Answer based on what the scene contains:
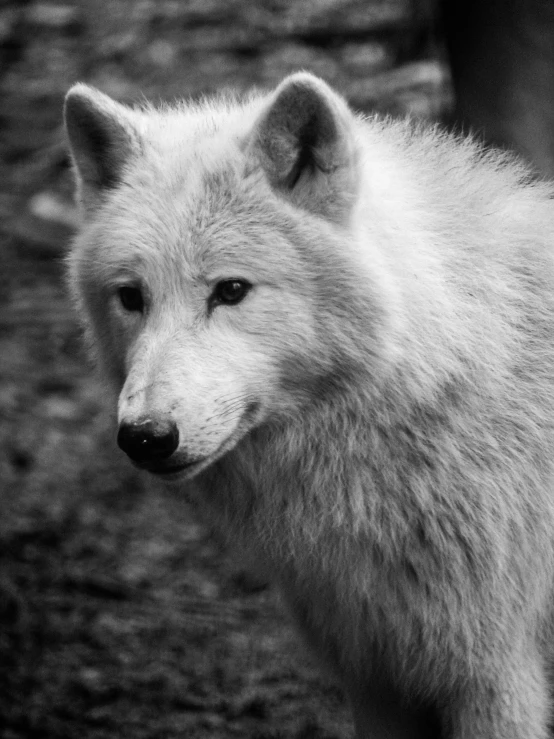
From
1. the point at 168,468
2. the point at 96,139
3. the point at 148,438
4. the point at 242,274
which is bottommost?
the point at 168,468

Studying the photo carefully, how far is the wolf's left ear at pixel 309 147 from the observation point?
330 centimetres

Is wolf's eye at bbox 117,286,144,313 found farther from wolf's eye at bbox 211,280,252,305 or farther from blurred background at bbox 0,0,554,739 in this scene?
blurred background at bbox 0,0,554,739

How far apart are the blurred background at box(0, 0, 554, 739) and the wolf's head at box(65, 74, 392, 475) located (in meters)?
1.33

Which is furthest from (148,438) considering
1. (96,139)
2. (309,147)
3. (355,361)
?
(96,139)

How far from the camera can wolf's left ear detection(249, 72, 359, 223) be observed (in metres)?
3.30

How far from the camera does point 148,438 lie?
3133 millimetres

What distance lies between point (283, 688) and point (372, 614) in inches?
91.9

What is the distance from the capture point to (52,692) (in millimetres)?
5793

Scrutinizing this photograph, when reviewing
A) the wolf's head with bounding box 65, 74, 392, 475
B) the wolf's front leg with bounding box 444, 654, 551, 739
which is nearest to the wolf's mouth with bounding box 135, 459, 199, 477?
the wolf's head with bounding box 65, 74, 392, 475

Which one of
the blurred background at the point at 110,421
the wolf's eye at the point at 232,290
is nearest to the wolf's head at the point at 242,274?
the wolf's eye at the point at 232,290

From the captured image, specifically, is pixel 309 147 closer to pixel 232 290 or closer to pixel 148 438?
pixel 232 290

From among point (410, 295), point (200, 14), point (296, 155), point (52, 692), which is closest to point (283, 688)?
Answer: point (52, 692)

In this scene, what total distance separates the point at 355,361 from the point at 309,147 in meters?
0.76

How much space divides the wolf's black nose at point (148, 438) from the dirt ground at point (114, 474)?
4.57 ft
